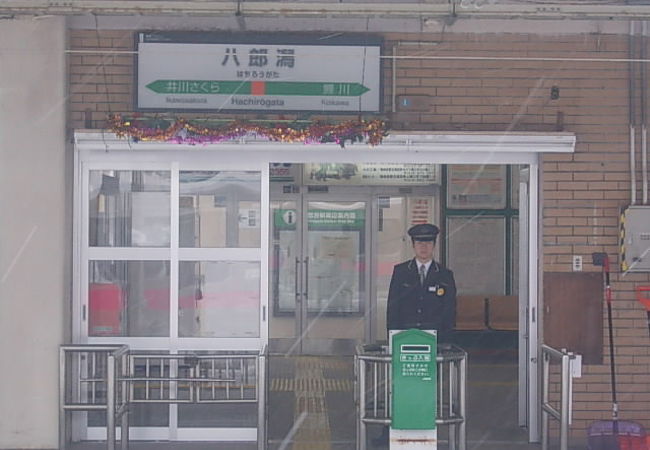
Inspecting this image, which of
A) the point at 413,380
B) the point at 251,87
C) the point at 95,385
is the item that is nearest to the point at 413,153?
the point at 251,87

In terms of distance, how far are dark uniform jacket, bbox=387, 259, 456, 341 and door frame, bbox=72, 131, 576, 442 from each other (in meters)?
0.75

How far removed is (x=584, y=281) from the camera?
8578mm

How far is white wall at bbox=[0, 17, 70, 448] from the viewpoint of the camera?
830 centimetres

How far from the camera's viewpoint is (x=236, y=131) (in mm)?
8320

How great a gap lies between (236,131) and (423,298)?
88.1 inches

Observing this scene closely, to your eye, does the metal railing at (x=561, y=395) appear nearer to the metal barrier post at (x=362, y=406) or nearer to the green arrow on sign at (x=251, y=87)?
the metal barrier post at (x=362, y=406)

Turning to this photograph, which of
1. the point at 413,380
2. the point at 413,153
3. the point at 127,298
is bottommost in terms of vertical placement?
the point at 413,380

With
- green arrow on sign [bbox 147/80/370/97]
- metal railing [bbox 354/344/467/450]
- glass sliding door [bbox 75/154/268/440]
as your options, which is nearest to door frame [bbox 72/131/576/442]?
glass sliding door [bbox 75/154/268/440]

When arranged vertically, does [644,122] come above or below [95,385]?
above

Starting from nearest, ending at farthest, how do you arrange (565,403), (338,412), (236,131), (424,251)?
(565,403) → (236,131) → (424,251) → (338,412)

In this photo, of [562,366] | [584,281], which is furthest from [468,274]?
[562,366]

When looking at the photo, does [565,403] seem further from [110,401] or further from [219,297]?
[110,401]

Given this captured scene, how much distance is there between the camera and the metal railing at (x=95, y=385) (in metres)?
7.83

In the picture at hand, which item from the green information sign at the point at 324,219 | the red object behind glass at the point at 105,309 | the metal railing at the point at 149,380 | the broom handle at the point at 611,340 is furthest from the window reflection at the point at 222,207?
the green information sign at the point at 324,219
